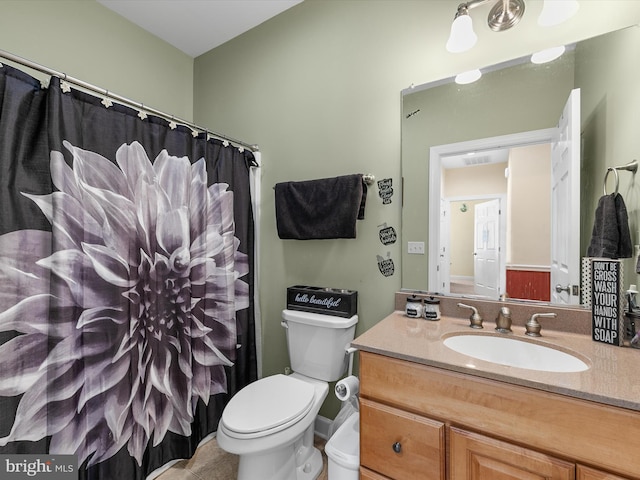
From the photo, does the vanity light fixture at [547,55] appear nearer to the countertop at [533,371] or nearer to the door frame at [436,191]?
the door frame at [436,191]

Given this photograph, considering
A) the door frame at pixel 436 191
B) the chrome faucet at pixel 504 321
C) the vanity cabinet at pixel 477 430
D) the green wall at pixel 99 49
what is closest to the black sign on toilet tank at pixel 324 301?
the door frame at pixel 436 191

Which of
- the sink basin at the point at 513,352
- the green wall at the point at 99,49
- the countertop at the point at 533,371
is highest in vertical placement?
the green wall at the point at 99,49

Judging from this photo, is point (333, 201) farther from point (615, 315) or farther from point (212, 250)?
point (615, 315)

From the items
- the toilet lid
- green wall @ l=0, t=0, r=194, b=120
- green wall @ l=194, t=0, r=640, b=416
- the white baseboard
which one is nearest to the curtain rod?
green wall @ l=194, t=0, r=640, b=416

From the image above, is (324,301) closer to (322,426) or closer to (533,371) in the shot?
(322,426)

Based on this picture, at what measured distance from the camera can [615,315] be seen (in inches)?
41.4

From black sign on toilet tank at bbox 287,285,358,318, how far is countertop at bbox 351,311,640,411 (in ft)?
1.01

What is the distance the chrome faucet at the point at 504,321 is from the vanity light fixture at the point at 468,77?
3.42 feet

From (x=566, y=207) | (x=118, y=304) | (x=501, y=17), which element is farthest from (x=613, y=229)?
(x=118, y=304)

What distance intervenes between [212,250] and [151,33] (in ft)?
5.52

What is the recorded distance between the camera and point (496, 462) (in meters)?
0.86

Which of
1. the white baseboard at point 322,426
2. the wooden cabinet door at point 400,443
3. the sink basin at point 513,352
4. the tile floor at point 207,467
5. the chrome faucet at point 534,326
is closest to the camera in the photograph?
the wooden cabinet door at point 400,443
